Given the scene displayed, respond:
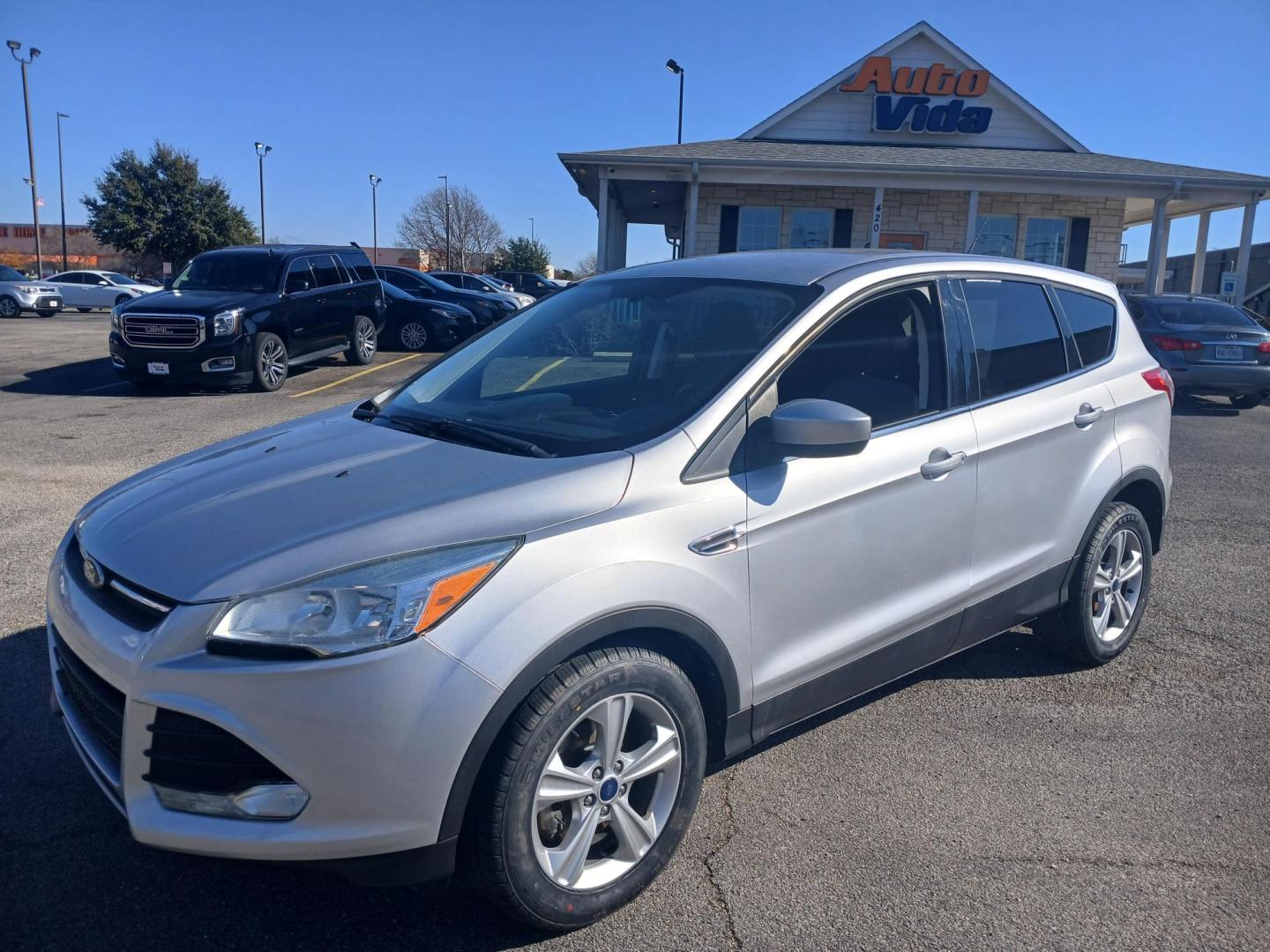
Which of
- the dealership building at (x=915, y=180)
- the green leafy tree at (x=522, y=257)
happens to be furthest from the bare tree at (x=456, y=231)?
the dealership building at (x=915, y=180)

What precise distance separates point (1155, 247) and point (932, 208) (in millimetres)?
4477

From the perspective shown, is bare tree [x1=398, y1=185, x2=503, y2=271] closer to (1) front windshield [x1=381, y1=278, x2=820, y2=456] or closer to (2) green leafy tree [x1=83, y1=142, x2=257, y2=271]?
(2) green leafy tree [x1=83, y1=142, x2=257, y2=271]

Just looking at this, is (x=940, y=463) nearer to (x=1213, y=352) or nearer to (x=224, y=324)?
(x=1213, y=352)

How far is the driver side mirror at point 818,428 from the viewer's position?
113 inches

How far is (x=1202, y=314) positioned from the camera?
13141mm

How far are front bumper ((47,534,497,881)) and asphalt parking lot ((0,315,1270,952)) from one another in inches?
17.6

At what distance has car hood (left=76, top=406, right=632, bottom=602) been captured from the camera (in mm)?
2398

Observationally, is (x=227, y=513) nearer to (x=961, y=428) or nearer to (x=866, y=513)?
(x=866, y=513)

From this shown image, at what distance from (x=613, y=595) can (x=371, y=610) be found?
609mm

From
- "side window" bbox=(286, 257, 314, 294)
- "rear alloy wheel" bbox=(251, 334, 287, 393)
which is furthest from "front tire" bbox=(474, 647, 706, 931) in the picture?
"side window" bbox=(286, 257, 314, 294)

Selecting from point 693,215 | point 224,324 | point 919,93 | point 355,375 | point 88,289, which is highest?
point 919,93

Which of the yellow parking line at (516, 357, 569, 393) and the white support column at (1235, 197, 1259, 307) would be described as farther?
the white support column at (1235, 197, 1259, 307)

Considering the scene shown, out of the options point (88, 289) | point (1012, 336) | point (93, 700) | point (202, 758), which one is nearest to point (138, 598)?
point (93, 700)

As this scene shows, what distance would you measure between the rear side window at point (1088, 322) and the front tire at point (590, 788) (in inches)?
105
